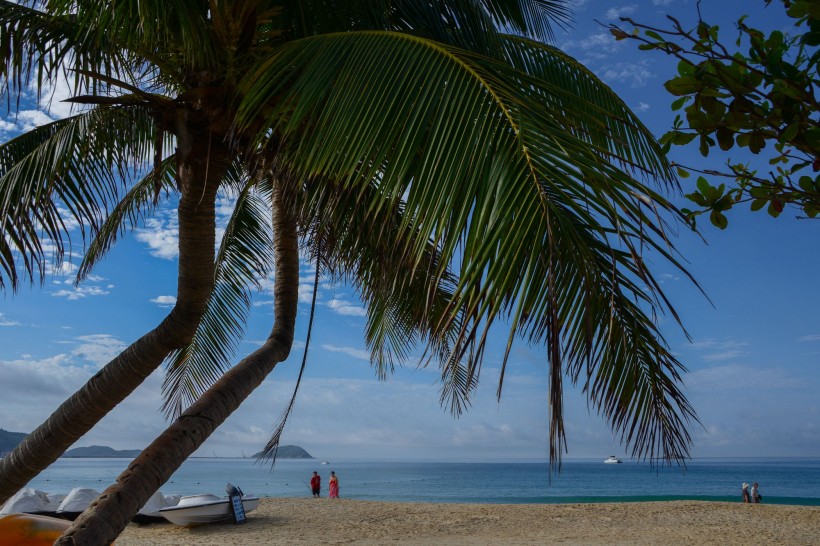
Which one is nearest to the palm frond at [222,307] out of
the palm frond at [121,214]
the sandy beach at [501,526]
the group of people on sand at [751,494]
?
the palm frond at [121,214]

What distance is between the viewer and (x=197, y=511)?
Answer: 1437cm

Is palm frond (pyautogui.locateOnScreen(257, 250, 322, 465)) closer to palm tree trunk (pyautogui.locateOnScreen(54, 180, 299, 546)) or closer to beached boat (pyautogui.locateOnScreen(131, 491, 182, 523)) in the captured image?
palm tree trunk (pyautogui.locateOnScreen(54, 180, 299, 546))

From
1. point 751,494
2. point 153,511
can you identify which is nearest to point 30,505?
point 153,511

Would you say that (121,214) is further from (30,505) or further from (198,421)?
(30,505)

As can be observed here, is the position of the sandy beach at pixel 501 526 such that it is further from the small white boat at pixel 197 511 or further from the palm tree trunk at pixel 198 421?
the palm tree trunk at pixel 198 421

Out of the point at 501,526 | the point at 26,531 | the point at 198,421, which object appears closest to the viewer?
the point at 198,421

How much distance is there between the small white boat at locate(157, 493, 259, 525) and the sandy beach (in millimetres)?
196

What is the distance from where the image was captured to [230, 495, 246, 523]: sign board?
14.8m

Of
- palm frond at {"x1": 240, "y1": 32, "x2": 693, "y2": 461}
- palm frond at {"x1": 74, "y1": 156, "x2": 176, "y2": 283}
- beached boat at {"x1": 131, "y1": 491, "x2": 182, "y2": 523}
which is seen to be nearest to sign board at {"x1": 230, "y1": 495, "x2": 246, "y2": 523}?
beached boat at {"x1": 131, "y1": 491, "x2": 182, "y2": 523}

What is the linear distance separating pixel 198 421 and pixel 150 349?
3.05 feet

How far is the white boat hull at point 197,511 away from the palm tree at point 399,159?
9341 mm

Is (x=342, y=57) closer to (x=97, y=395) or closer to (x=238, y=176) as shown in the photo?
(x=97, y=395)

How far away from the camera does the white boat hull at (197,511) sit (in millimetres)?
14336

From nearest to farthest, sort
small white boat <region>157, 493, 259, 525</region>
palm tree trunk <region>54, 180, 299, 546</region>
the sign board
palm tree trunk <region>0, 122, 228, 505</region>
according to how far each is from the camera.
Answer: palm tree trunk <region>54, 180, 299, 546</region>, palm tree trunk <region>0, 122, 228, 505</region>, small white boat <region>157, 493, 259, 525</region>, the sign board
